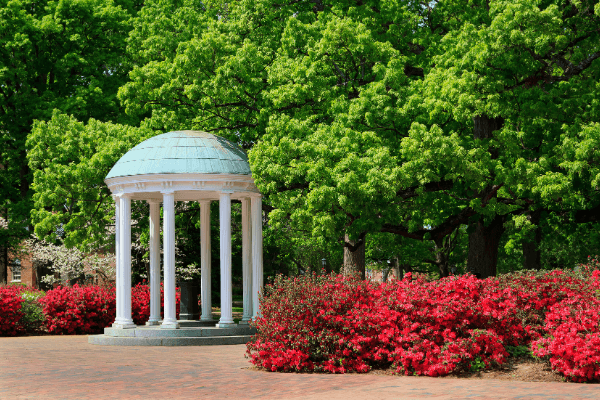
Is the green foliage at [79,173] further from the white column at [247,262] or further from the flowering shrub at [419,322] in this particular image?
the flowering shrub at [419,322]

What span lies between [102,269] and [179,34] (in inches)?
541

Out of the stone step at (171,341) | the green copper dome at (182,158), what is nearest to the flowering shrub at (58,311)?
the stone step at (171,341)

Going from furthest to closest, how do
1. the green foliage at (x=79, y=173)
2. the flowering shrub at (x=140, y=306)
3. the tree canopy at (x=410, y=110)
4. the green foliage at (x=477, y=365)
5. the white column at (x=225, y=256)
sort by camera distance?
the flowering shrub at (x=140, y=306), the green foliage at (x=79, y=173), the white column at (x=225, y=256), the tree canopy at (x=410, y=110), the green foliage at (x=477, y=365)

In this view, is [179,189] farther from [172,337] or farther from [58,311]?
[58,311]

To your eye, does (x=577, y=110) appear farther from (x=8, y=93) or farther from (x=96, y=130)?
(x=8, y=93)

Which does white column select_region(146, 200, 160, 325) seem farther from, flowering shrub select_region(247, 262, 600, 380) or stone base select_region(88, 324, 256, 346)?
flowering shrub select_region(247, 262, 600, 380)

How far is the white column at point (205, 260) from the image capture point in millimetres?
23281

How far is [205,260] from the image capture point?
23297mm

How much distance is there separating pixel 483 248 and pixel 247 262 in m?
7.47

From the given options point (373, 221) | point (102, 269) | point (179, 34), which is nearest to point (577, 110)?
point (373, 221)

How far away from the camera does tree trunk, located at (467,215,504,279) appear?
75.7 feet

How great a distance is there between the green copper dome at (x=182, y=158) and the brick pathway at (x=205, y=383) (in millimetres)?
5673

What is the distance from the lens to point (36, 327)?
24.9 m

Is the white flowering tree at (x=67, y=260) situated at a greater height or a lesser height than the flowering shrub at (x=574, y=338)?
greater
